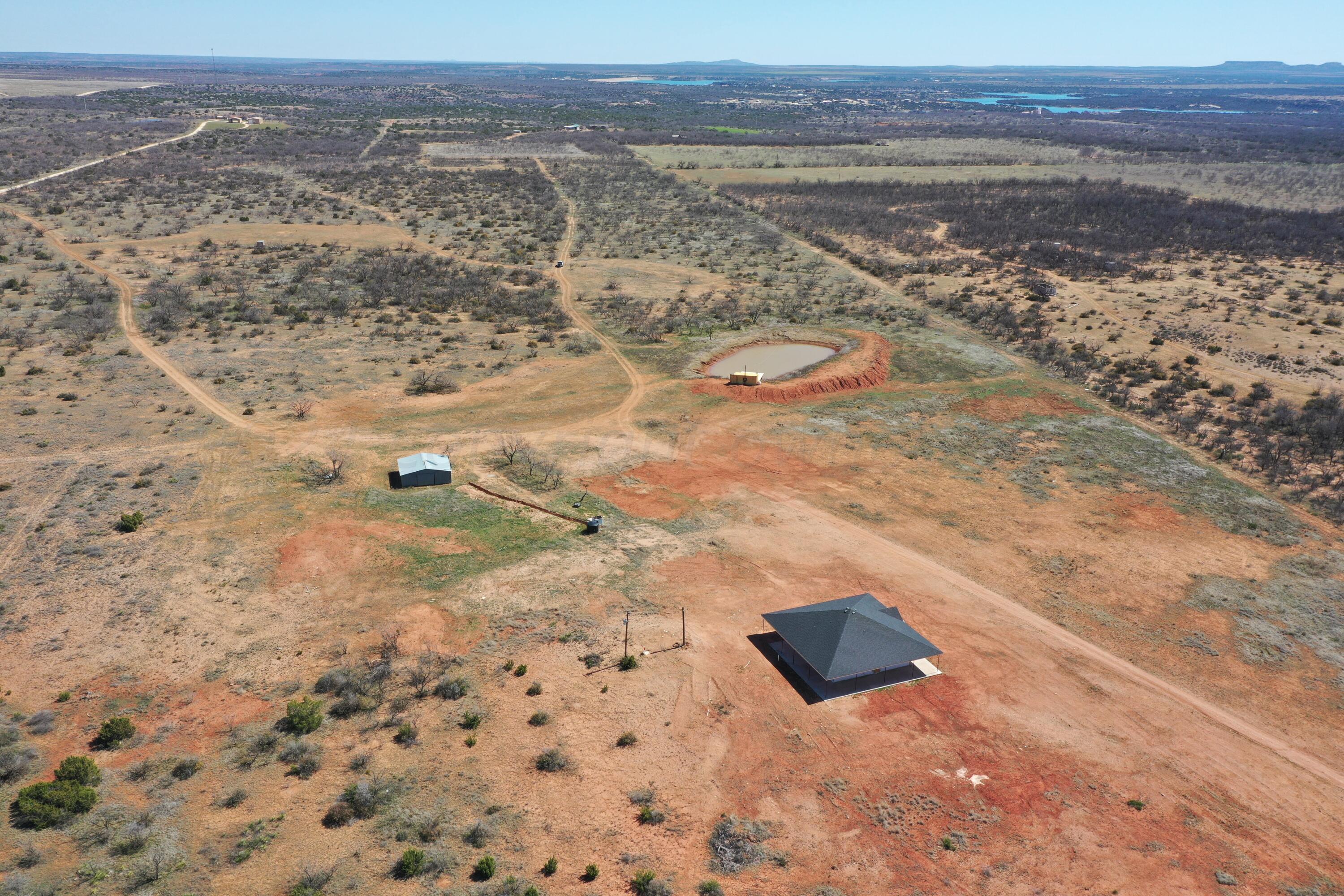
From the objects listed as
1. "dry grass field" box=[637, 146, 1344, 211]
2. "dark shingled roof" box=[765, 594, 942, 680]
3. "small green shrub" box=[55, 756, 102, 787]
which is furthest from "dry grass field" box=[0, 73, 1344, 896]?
"dry grass field" box=[637, 146, 1344, 211]

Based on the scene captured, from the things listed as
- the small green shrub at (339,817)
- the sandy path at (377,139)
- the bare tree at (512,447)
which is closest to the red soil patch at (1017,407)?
the bare tree at (512,447)

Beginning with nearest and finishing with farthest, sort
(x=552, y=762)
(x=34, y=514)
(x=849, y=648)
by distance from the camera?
(x=552, y=762), (x=849, y=648), (x=34, y=514)

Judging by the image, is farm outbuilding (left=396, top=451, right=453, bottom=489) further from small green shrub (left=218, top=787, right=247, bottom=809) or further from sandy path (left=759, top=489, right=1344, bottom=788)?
small green shrub (left=218, top=787, right=247, bottom=809)

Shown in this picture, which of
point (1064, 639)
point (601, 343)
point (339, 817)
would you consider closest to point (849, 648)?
point (1064, 639)

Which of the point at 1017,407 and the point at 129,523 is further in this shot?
the point at 1017,407

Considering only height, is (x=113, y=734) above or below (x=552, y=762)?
above

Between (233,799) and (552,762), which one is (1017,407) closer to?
(552,762)

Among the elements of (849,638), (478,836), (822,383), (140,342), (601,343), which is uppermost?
(140,342)
